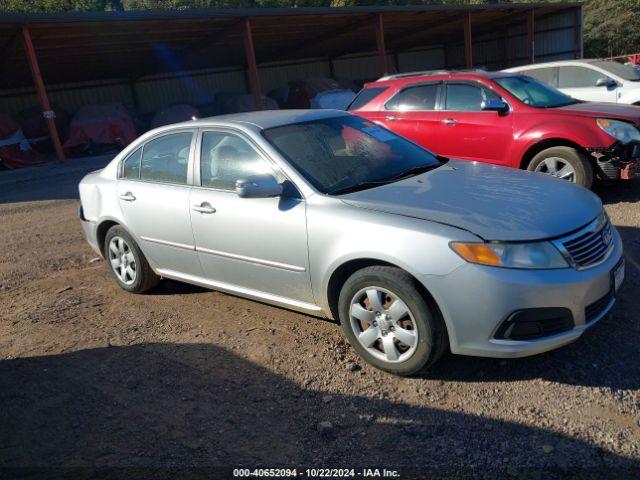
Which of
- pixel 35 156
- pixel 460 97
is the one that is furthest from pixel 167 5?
pixel 460 97

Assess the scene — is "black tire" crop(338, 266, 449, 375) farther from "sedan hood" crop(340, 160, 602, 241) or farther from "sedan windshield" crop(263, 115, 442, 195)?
"sedan windshield" crop(263, 115, 442, 195)

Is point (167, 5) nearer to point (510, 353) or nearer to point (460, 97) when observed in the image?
point (460, 97)

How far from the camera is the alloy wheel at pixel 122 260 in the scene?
5184mm

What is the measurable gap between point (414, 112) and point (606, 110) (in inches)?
93.4

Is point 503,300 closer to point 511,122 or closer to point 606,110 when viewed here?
point 511,122

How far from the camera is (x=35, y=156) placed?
18.7 meters

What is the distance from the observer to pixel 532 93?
23.5 feet

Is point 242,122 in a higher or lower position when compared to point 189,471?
higher

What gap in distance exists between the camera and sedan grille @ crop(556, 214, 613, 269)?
3.10 metres

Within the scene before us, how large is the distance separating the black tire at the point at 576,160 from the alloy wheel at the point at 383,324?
13.2 feet

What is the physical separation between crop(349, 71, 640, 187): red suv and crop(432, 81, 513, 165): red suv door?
0.01 metres

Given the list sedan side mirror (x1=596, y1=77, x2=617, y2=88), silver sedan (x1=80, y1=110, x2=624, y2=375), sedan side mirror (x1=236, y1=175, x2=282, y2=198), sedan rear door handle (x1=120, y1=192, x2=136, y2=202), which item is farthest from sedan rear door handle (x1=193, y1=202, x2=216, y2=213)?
sedan side mirror (x1=596, y1=77, x2=617, y2=88)

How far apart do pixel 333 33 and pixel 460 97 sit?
18633 millimetres

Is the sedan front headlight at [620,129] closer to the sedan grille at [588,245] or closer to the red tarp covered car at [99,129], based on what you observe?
the sedan grille at [588,245]
